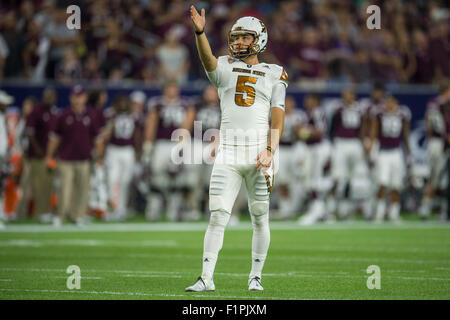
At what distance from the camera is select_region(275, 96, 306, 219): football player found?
17859mm

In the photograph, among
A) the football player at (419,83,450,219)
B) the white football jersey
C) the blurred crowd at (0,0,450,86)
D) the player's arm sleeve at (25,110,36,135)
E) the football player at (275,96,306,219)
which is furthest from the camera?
the blurred crowd at (0,0,450,86)

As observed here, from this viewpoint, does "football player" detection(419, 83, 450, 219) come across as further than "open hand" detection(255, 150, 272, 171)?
Yes

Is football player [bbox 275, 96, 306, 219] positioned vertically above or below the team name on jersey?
below

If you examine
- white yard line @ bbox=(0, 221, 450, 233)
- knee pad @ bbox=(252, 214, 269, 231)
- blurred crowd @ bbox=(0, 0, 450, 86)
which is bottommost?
white yard line @ bbox=(0, 221, 450, 233)

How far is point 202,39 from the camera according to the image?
7.28m

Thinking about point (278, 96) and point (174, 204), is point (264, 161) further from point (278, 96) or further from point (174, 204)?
point (174, 204)

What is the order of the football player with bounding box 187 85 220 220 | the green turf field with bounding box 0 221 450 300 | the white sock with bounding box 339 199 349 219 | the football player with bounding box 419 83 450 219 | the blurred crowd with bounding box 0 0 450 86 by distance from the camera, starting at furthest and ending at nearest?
the blurred crowd with bounding box 0 0 450 86 → the white sock with bounding box 339 199 349 219 → the football player with bounding box 419 83 450 219 → the football player with bounding box 187 85 220 220 → the green turf field with bounding box 0 221 450 300

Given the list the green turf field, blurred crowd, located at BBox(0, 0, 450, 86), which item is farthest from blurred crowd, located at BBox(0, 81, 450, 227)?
the green turf field

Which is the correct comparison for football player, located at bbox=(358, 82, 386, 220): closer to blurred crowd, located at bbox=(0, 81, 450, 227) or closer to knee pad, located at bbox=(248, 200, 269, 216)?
blurred crowd, located at bbox=(0, 81, 450, 227)

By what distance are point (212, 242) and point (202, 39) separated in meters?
1.60

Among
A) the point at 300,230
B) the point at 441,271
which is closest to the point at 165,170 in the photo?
the point at 300,230

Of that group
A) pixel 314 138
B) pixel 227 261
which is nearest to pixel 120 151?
pixel 314 138

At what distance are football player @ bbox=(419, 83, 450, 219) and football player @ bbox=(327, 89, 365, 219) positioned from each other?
4.28 feet

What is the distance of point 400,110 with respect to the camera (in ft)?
56.2
